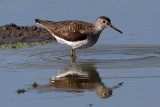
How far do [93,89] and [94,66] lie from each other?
2201 mm

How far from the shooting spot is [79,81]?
1085 centimetres

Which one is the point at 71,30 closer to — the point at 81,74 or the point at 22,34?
the point at 81,74

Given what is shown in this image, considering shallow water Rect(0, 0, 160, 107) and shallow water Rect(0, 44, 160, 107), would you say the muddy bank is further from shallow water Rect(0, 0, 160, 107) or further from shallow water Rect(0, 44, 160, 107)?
shallow water Rect(0, 44, 160, 107)

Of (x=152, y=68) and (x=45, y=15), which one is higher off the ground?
(x=45, y=15)

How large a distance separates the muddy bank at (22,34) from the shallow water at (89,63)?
0.83m

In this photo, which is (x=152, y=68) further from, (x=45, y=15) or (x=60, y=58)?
(x=45, y=15)

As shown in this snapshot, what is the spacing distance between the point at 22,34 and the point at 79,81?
5853 mm

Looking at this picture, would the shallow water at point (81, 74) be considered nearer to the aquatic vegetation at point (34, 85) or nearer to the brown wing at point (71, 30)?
the aquatic vegetation at point (34, 85)

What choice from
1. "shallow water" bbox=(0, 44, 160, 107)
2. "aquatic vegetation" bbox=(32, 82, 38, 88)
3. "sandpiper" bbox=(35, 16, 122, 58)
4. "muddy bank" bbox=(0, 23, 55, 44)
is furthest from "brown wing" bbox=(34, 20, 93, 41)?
"aquatic vegetation" bbox=(32, 82, 38, 88)

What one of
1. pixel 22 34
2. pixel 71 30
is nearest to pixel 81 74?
pixel 71 30

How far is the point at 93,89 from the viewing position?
1020 centimetres

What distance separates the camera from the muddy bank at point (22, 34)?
15.7 metres

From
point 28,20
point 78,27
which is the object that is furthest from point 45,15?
point 78,27

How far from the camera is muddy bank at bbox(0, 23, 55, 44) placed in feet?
51.5
